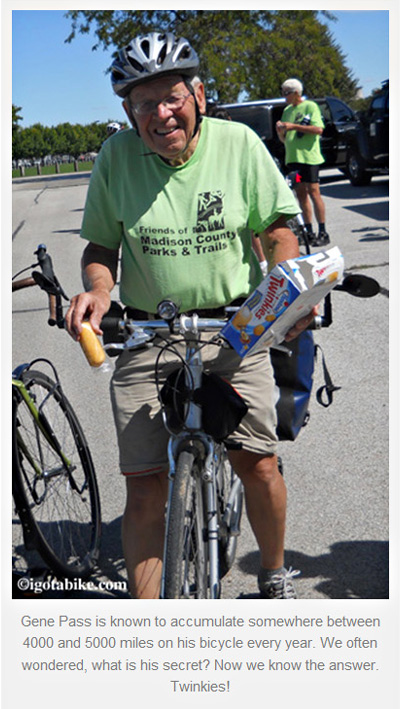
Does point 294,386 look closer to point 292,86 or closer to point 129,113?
point 129,113

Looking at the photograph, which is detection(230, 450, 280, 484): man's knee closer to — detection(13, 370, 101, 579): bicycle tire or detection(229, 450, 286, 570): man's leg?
detection(229, 450, 286, 570): man's leg

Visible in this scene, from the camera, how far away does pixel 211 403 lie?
2.47 m

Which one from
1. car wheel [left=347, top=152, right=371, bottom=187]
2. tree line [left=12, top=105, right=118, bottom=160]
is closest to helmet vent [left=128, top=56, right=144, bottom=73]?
car wheel [left=347, top=152, right=371, bottom=187]

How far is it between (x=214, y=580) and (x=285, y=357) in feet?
3.32

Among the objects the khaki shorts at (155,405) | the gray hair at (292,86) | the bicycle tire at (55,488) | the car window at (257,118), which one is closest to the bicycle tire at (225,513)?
the khaki shorts at (155,405)

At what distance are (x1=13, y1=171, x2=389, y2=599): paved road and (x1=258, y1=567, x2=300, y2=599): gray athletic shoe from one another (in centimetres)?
22

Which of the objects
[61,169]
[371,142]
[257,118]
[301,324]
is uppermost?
[61,169]

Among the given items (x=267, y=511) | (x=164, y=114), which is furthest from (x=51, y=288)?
(x=267, y=511)

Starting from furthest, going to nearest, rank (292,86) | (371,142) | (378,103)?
1. (371,142)
2. (378,103)
3. (292,86)

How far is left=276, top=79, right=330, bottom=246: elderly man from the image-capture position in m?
9.80

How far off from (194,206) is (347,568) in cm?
171
